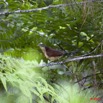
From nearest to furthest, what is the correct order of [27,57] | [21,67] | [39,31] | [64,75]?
[21,67], [27,57], [64,75], [39,31]

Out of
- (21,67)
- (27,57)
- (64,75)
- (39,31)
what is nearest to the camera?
(21,67)

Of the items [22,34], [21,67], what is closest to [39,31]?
[22,34]

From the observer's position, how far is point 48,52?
2012 millimetres

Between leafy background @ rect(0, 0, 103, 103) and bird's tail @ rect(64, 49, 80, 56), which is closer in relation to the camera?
leafy background @ rect(0, 0, 103, 103)

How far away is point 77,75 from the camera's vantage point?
1.95 meters

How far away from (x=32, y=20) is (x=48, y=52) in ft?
0.84

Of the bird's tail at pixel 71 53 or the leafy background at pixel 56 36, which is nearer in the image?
the leafy background at pixel 56 36

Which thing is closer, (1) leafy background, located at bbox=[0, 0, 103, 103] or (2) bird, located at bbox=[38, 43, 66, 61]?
(1) leafy background, located at bbox=[0, 0, 103, 103]

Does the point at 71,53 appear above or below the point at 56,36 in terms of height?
below

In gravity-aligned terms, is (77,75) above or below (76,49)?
below

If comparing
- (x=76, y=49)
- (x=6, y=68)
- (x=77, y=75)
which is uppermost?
(x=6, y=68)

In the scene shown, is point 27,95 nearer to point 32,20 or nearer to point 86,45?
point 32,20

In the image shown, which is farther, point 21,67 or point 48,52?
point 48,52

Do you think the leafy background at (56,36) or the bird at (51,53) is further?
the bird at (51,53)
